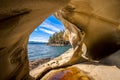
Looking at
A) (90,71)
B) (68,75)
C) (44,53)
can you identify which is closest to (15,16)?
(68,75)

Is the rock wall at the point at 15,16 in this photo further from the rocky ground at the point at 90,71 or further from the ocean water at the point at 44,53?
the ocean water at the point at 44,53

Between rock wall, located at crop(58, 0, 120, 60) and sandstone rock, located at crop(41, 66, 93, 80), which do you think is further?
rock wall, located at crop(58, 0, 120, 60)

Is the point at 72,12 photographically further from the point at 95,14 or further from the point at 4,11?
the point at 4,11

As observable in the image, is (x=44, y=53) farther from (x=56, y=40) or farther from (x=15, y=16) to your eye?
(x=15, y=16)

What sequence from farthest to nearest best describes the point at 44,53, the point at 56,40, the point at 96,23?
the point at 56,40
the point at 44,53
the point at 96,23

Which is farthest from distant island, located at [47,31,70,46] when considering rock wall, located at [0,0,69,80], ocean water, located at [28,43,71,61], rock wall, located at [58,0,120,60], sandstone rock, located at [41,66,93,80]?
rock wall, located at [0,0,69,80]

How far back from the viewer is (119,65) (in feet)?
11.3

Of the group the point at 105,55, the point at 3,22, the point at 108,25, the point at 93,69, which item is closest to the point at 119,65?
the point at 93,69

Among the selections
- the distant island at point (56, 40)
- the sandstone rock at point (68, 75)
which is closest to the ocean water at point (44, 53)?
the distant island at point (56, 40)

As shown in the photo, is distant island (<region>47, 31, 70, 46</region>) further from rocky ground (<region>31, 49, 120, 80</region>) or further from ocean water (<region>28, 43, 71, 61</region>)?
rocky ground (<region>31, 49, 120, 80</region>)

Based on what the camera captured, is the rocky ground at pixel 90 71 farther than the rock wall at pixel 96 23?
No

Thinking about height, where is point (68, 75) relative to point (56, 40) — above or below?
above

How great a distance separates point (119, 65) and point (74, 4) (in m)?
1.22

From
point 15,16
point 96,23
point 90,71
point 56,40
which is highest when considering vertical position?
point 15,16
